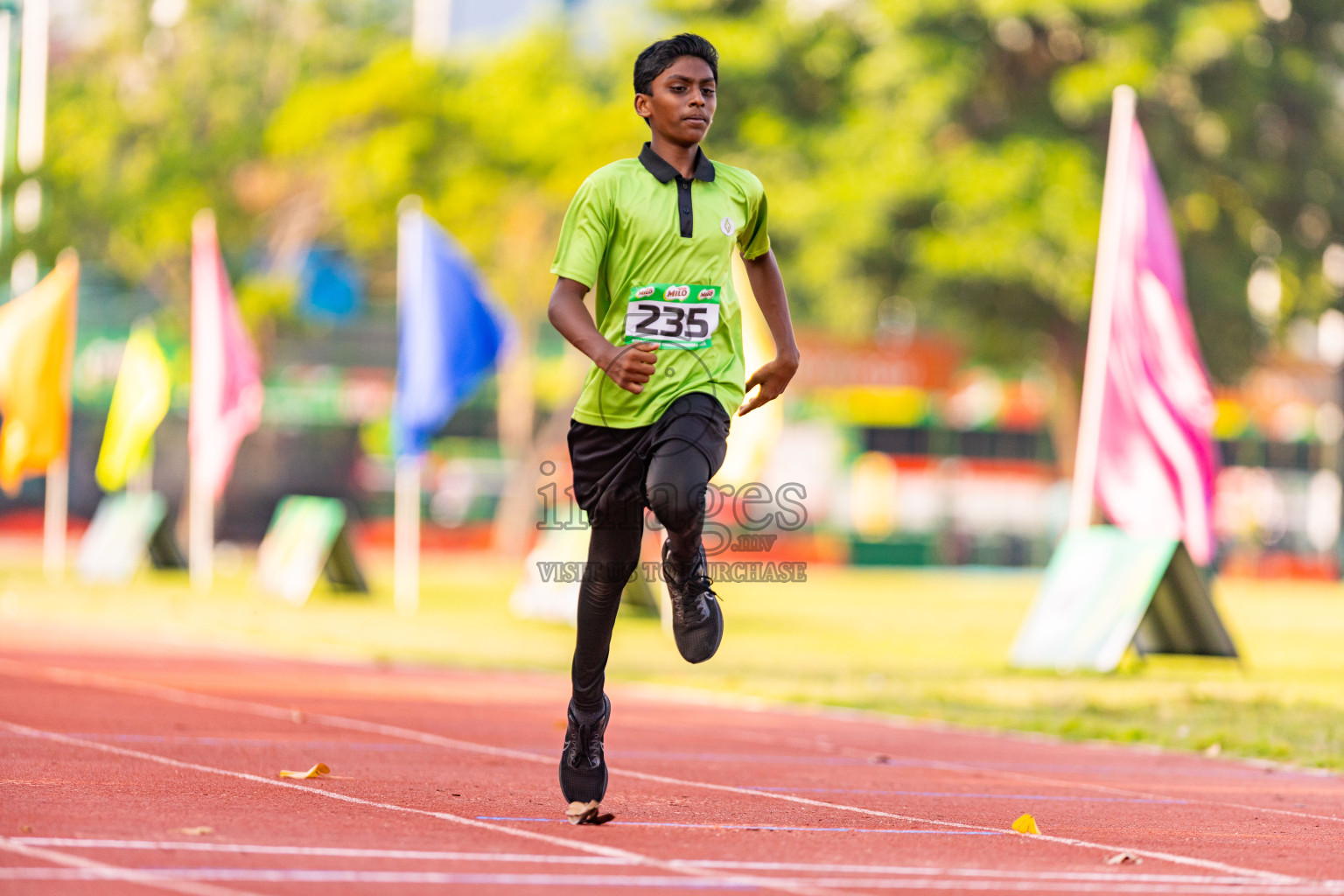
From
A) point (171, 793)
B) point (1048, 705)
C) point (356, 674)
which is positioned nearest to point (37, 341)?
point (356, 674)

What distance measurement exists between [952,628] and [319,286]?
24.3m

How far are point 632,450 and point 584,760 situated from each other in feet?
2.88

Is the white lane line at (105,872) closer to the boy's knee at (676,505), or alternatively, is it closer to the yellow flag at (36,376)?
the boy's knee at (676,505)

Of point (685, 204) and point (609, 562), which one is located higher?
point (685, 204)

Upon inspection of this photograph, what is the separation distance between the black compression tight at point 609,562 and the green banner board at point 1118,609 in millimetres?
7904

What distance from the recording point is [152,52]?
3328 cm

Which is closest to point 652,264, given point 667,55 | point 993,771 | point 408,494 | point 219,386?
point 667,55

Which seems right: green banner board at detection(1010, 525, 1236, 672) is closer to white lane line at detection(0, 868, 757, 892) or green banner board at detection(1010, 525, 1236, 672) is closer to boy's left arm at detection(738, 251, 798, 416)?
boy's left arm at detection(738, 251, 798, 416)

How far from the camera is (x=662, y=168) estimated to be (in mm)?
5586

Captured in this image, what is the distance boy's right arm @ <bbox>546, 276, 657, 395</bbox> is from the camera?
533cm

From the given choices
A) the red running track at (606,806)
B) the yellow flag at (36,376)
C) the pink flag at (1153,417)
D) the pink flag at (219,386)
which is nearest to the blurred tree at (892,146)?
the yellow flag at (36,376)

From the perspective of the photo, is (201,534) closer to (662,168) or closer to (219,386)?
(219,386)

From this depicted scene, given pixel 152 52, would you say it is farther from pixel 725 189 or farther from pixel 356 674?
pixel 725 189

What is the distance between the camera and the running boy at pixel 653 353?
5465 mm
